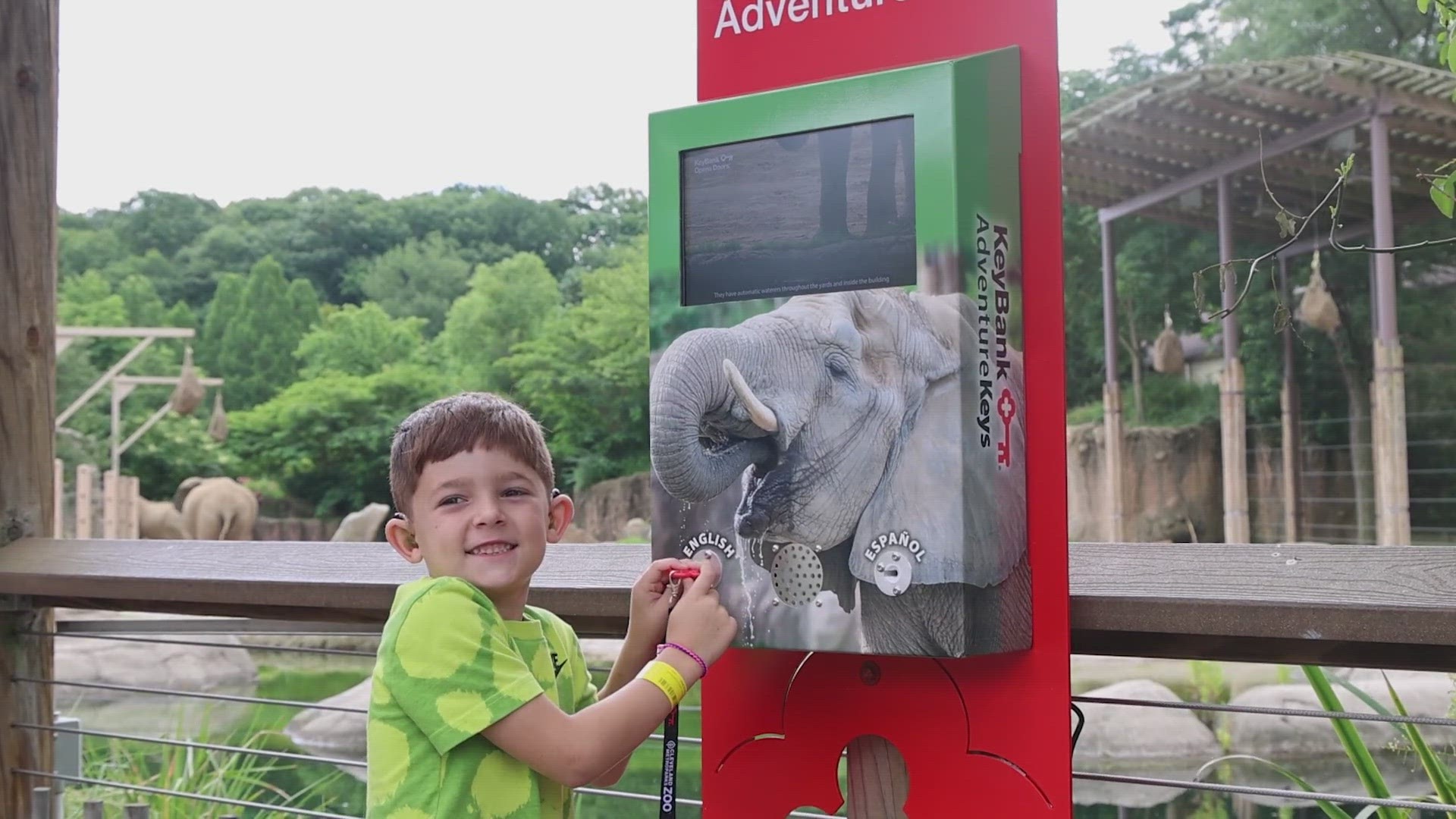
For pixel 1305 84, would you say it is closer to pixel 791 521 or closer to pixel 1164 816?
pixel 1164 816

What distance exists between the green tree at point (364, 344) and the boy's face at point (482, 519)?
21217 millimetres

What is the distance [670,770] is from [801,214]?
21.1 inches

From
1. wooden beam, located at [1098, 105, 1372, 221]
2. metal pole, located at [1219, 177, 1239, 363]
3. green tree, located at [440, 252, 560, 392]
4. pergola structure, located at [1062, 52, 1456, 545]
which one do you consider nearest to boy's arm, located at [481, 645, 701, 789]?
pergola structure, located at [1062, 52, 1456, 545]

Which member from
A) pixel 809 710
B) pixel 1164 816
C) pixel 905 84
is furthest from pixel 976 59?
pixel 1164 816

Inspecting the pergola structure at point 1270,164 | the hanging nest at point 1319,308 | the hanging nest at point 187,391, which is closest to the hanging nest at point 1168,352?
the pergola structure at point 1270,164

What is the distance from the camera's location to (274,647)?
7.54 ft

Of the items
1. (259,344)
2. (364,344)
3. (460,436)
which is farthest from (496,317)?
(460,436)

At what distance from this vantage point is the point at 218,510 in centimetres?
1717

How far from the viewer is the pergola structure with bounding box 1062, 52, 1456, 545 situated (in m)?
8.08

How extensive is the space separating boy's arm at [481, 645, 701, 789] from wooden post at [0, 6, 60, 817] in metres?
1.54

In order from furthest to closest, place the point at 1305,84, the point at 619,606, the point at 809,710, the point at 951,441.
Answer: the point at 1305,84
the point at 619,606
the point at 809,710
the point at 951,441

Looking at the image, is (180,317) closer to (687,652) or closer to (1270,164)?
(1270,164)

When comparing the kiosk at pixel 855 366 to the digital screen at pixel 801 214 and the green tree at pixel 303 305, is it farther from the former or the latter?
the green tree at pixel 303 305

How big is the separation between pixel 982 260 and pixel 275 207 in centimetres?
2731
